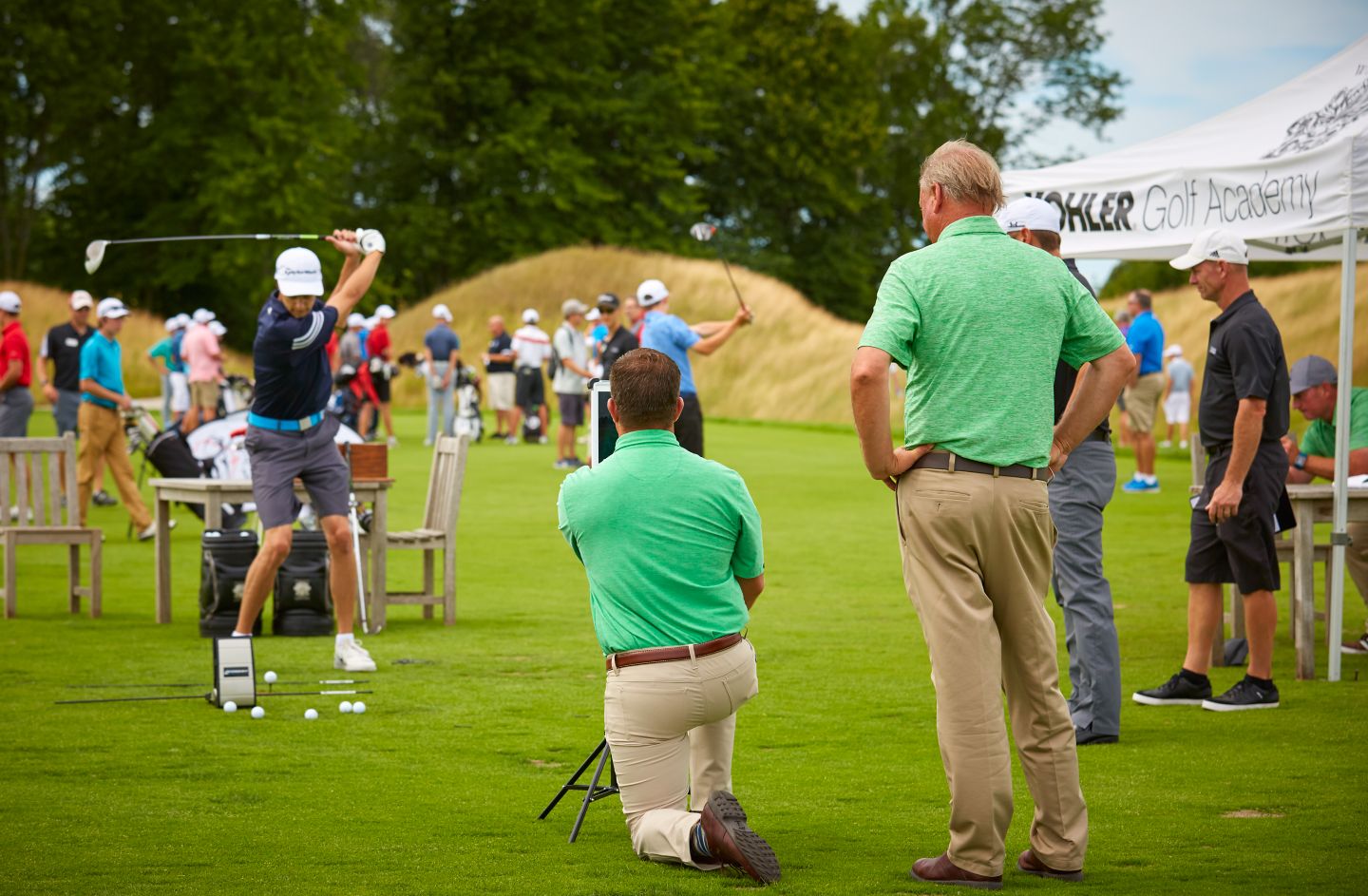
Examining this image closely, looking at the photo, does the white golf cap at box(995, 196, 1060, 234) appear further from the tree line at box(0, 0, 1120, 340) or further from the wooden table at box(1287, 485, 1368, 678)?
the tree line at box(0, 0, 1120, 340)

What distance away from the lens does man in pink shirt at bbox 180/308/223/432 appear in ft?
75.1

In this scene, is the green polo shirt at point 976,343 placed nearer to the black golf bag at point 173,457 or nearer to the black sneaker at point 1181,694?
the black sneaker at point 1181,694

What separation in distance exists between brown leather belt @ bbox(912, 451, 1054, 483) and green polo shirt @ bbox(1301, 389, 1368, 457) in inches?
204

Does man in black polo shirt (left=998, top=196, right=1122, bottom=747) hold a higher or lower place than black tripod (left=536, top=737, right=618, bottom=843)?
higher

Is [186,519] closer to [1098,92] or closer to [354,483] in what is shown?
[354,483]

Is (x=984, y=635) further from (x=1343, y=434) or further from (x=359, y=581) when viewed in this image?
(x=359, y=581)

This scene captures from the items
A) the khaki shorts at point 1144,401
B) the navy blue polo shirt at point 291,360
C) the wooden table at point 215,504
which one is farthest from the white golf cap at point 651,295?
the khaki shorts at point 1144,401

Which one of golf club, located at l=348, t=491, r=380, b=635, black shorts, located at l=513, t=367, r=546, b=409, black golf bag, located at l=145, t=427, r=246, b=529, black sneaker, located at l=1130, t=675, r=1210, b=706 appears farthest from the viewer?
black shorts, located at l=513, t=367, r=546, b=409

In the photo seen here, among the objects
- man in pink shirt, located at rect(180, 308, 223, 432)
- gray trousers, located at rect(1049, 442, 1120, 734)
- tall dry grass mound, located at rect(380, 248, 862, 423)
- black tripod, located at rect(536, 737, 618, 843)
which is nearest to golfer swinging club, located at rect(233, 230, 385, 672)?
black tripod, located at rect(536, 737, 618, 843)

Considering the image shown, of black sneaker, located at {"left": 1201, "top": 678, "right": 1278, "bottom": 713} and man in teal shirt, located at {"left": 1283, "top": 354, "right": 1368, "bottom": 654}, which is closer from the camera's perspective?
black sneaker, located at {"left": 1201, "top": 678, "right": 1278, "bottom": 713}

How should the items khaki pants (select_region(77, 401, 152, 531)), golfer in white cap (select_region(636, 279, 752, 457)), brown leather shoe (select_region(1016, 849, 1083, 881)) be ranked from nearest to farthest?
brown leather shoe (select_region(1016, 849, 1083, 881))
golfer in white cap (select_region(636, 279, 752, 457))
khaki pants (select_region(77, 401, 152, 531))

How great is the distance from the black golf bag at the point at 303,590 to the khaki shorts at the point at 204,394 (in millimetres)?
13471

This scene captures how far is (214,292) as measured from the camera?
5662 cm

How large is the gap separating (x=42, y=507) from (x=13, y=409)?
510cm
